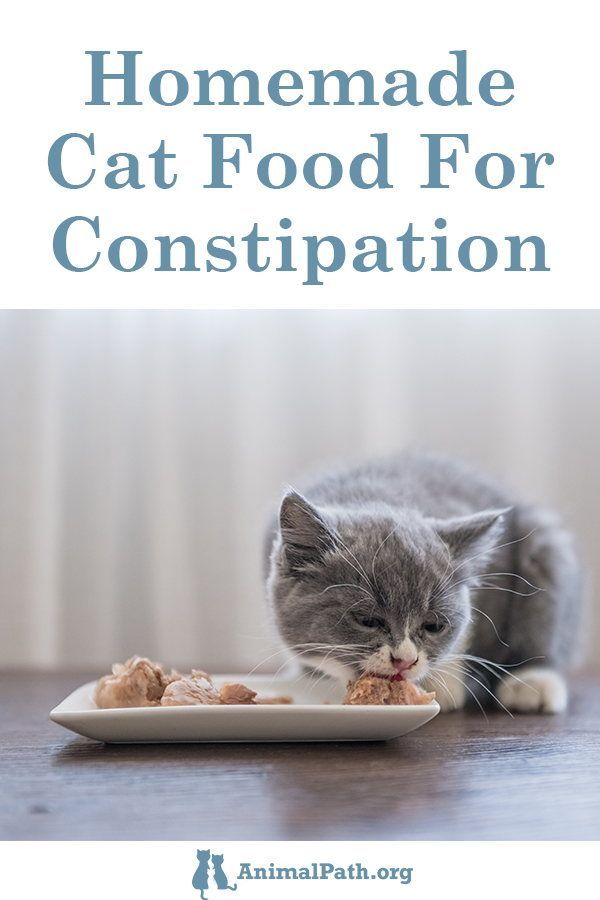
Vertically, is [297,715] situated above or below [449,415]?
below

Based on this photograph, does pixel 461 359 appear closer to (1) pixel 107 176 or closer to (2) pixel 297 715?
(1) pixel 107 176

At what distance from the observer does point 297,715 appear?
1038mm

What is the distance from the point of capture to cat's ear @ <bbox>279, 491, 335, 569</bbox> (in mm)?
1247

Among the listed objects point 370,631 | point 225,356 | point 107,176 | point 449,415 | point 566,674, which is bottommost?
point 566,674

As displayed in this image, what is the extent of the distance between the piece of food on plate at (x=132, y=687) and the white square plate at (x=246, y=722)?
58mm

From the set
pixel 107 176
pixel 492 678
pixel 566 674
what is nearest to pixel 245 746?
pixel 492 678

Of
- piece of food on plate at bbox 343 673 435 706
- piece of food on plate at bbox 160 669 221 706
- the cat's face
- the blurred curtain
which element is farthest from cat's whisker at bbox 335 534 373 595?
the blurred curtain

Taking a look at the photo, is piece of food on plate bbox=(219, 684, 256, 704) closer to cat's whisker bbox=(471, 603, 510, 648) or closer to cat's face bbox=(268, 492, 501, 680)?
cat's face bbox=(268, 492, 501, 680)

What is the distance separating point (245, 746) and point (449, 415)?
1485 millimetres

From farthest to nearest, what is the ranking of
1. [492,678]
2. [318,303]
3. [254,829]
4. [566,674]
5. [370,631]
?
[318,303] → [566,674] → [492,678] → [370,631] → [254,829]

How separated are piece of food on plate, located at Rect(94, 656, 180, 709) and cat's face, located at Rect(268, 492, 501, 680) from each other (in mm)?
211

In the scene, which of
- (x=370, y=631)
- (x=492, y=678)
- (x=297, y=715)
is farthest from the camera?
(x=492, y=678)
